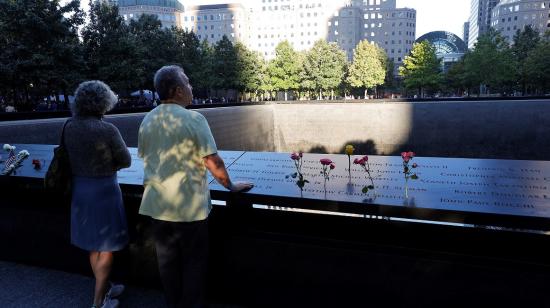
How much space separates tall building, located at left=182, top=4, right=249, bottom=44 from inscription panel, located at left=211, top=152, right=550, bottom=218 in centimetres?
11047

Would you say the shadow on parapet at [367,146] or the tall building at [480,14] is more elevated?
the tall building at [480,14]

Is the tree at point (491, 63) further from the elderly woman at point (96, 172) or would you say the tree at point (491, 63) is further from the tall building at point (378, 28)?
the tall building at point (378, 28)

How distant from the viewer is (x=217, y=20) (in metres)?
110

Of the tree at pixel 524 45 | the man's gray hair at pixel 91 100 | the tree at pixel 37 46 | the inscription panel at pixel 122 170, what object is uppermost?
the tree at pixel 524 45

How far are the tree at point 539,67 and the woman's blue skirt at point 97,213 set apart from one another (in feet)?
145

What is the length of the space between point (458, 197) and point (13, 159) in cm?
482

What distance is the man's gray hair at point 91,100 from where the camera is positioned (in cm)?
290

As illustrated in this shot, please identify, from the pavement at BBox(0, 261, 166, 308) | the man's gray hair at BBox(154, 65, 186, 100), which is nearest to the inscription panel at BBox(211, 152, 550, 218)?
the man's gray hair at BBox(154, 65, 186, 100)

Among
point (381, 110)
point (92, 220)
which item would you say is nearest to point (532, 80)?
point (381, 110)

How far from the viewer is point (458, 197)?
2.89 m

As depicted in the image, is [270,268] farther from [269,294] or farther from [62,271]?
[62,271]

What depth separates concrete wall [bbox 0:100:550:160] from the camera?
22125mm

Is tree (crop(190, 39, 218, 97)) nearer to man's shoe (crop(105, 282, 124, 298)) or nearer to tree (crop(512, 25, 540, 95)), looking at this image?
man's shoe (crop(105, 282, 124, 298))

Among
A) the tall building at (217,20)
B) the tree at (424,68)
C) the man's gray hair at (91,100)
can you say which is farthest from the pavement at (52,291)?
the tall building at (217,20)
